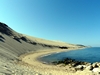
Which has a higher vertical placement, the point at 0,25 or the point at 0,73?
the point at 0,25

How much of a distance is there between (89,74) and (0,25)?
96.8 metres

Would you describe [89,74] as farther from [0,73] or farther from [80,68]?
Answer: [0,73]

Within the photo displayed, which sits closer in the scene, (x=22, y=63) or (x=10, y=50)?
(x=22, y=63)

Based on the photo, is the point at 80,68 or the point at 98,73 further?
the point at 80,68

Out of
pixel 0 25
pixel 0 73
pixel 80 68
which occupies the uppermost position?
pixel 0 25

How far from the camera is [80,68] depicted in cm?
3403

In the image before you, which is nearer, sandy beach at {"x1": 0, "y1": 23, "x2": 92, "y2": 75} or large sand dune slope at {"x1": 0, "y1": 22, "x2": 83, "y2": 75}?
large sand dune slope at {"x1": 0, "y1": 22, "x2": 83, "y2": 75}

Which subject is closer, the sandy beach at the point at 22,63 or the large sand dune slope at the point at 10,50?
the large sand dune slope at the point at 10,50

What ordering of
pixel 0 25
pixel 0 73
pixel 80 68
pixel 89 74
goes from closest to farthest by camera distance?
pixel 0 73
pixel 89 74
pixel 80 68
pixel 0 25

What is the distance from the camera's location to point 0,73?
13.7 metres

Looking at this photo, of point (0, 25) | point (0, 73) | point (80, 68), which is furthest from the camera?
point (0, 25)

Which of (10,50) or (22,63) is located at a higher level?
(10,50)

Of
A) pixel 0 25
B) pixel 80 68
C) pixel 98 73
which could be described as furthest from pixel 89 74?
pixel 0 25

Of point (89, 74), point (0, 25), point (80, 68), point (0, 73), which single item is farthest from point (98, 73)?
point (0, 25)
